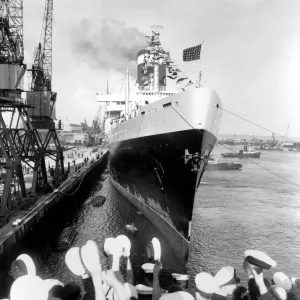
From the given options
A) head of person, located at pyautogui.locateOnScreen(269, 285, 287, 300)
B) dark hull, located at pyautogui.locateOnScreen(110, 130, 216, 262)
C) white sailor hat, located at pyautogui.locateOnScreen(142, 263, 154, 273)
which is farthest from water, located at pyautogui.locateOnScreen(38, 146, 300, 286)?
head of person, located at pyautogui.locateOnScreen(269, 285, 287, 300)

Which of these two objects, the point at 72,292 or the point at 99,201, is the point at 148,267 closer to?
the point at 72,292

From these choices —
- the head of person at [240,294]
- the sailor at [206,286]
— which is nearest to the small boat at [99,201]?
the head of person at [240,294]

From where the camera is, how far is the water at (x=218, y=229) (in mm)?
14422

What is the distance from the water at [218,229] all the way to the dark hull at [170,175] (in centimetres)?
137

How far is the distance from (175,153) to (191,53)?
5.12 metres

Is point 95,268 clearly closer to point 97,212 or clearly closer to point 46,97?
point 97,212

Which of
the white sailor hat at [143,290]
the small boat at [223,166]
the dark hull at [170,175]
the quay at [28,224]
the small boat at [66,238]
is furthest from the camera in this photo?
the small boat at [223,166]

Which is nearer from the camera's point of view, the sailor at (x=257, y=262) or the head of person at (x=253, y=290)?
the sailor at (x=257, y=262)

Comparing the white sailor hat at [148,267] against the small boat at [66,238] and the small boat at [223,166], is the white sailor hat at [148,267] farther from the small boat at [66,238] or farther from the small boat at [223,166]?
the small boat at [223,166]

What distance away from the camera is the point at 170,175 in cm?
1466

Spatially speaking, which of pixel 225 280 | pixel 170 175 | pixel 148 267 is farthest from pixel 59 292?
pixel 170 175

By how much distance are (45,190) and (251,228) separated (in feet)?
47.7

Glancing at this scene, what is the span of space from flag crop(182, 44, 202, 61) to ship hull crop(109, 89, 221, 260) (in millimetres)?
2358

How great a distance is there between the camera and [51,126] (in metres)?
25.6
